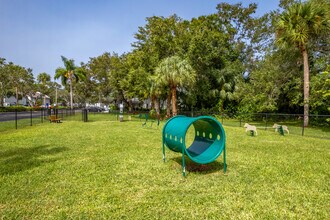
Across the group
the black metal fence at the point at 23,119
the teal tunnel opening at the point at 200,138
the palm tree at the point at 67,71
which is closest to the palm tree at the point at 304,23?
the teal tunnel opening at the point at 200,138

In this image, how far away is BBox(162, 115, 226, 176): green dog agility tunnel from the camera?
499cm

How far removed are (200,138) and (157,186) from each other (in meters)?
2.38

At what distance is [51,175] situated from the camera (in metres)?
5.10

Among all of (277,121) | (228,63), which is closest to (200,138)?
(277,121)

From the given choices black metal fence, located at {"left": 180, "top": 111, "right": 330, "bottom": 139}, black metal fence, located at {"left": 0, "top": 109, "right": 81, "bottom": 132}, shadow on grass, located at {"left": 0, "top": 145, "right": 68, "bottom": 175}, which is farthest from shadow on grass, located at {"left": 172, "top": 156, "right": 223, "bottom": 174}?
black metal fence, located at {"left": 0, "top": 109, "right": 81, "bottom": 132}

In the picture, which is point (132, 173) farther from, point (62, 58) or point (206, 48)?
point (62, 58)

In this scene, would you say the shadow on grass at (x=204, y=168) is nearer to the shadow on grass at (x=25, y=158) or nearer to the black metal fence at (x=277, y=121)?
the shadow on grass at (x=25, y=158)

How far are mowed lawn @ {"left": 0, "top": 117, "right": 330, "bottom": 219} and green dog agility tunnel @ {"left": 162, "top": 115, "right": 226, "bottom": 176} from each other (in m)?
0.38

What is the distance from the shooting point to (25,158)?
21.8ft

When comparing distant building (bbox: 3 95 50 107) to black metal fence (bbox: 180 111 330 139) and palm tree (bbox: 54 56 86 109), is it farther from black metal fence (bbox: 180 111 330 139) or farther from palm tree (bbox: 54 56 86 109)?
black metal fence (bbox: 180 111 330 139)

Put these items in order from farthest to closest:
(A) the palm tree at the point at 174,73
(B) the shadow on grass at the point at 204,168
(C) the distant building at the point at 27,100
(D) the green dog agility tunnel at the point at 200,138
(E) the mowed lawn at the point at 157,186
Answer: (C) the distant building at the point at 27,100, (A) the palm tree at the point at 174,73, (B) the shadow on grass at the point at 204,168, (D) the green dog agility tunnel at the point at 200,138, (E) the mowed lawn at the point at 157,186

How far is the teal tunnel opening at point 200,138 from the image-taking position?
5.00m

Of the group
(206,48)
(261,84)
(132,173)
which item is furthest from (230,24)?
(132,173)

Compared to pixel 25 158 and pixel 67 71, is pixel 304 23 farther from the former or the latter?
pixel 67 71
